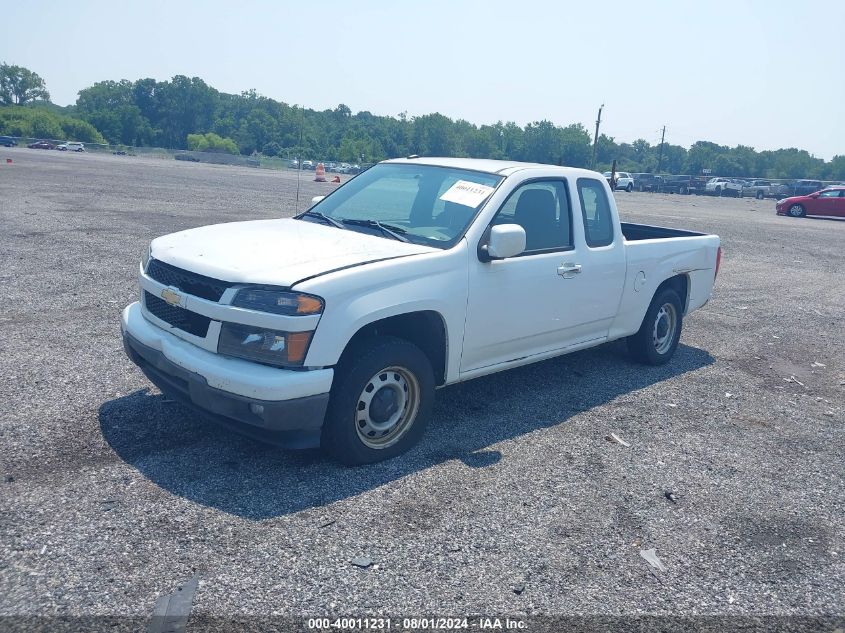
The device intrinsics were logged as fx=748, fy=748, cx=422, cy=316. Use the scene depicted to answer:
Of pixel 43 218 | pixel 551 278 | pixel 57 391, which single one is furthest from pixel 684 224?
pixel 57 391

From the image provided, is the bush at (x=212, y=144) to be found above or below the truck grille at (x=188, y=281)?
above

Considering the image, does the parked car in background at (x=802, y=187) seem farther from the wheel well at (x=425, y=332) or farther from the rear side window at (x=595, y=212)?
the wheel well at (x=425, y=332)

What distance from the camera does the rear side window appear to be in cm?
613

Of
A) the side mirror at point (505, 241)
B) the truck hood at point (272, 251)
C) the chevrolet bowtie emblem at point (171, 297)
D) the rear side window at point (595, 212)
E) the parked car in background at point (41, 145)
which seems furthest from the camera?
the parked car in background at point (41, 145)

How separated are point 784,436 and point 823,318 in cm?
539

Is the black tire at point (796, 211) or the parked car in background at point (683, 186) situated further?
the parked car in background at point (683, 186)

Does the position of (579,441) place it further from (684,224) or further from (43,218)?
(684,224)

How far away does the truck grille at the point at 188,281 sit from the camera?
13.9 ft

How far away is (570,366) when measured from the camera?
7141mm

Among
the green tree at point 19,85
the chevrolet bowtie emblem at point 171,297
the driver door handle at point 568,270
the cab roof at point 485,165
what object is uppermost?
the green tree at point 19,85

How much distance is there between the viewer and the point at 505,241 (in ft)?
16.0

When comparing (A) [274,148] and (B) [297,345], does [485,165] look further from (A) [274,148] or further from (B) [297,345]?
(A) [274,148]

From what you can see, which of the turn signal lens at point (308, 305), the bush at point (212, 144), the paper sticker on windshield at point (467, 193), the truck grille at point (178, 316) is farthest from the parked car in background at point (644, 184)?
the turn signal lens at point (308, 305)

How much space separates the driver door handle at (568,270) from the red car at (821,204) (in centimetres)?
3289
